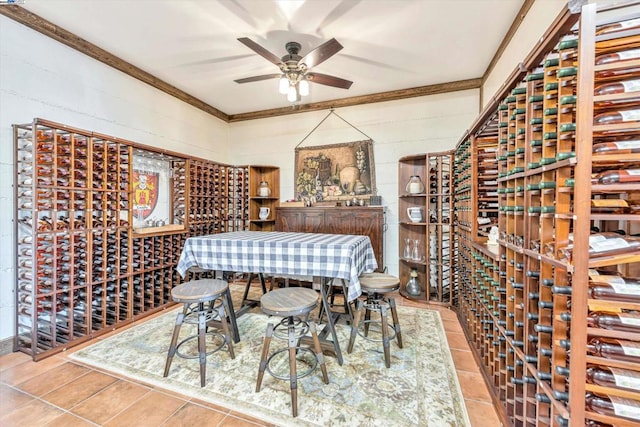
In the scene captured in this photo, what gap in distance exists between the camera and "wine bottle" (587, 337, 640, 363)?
0.88 metres

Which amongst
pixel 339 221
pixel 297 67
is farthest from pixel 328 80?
pixel 339 221

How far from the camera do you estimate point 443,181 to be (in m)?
3.58

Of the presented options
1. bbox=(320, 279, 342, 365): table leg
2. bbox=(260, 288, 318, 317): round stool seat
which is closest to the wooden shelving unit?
bbox=(320, 279, 342, 365): table leg

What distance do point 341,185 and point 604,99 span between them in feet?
12.0

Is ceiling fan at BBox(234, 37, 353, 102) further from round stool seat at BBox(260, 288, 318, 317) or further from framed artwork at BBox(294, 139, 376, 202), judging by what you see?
round stool seat at BBox(260, 288, 318, 317)

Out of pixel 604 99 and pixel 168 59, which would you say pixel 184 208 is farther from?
pixel 604 99

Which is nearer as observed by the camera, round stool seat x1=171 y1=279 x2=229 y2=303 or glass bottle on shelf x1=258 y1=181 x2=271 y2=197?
round stool seat x1=171 y1=279 x2=229 y2=303

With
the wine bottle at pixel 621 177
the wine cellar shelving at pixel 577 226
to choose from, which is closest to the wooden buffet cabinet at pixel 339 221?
the wine cellar shelving at pixel 577 226

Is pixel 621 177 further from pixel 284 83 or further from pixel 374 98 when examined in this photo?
pixel 374 98

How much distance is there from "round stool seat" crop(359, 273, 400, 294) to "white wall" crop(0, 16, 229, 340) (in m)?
3.16

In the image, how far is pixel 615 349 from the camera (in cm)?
90

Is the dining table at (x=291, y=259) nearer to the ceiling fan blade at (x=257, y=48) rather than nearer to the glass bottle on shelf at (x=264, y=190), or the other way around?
the ceiling fan blade at (x=257, y=48)

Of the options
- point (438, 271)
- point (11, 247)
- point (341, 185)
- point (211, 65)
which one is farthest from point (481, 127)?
point (11, 247)

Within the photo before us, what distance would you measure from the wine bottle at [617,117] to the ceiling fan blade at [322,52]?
1.81 meters
